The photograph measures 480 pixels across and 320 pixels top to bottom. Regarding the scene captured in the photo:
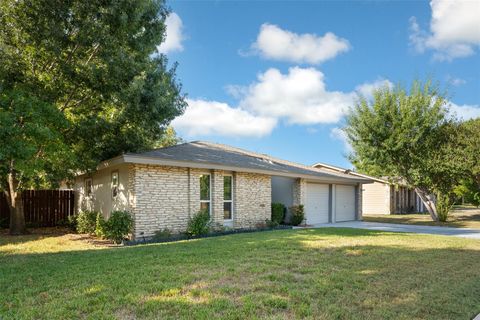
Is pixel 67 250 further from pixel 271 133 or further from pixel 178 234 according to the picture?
pixel 271 133

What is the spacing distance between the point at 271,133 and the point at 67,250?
20.5 m

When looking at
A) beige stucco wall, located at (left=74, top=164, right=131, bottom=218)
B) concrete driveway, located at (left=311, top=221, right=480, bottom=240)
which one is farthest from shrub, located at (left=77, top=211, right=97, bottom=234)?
concrete driveway, located at (left=311, top=221, right=480, bottom=240)

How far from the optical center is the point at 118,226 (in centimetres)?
1066

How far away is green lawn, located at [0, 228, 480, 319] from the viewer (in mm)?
4375

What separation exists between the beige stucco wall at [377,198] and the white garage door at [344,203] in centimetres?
1060

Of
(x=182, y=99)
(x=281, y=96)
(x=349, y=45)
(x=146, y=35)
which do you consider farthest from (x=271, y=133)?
(x=146, y=35)

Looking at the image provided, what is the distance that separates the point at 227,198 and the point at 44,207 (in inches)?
356

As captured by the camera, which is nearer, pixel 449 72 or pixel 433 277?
pixel 433 277

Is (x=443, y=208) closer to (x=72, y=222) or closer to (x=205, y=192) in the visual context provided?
(x=205, y=192)

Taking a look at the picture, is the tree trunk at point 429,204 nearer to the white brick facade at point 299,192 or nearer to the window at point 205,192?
Answer: the white brick facade at point 299,192

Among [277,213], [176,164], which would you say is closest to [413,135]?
[277,213]

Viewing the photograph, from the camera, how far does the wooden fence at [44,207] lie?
15.7 meters

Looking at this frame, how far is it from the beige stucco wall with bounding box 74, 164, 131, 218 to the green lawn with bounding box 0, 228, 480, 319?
3210 mm

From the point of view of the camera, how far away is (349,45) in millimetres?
16219
